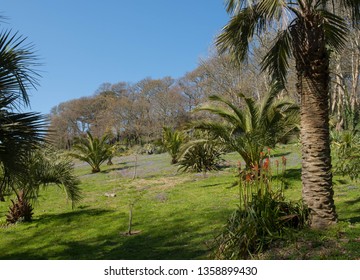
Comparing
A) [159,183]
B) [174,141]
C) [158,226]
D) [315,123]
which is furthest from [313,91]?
[174,141]

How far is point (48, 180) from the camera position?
10.4m

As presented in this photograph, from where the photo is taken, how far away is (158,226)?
27.2 ft

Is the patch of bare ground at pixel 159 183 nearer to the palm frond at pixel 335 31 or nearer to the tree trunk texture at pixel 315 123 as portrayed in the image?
the palm frond at pixel 335 31

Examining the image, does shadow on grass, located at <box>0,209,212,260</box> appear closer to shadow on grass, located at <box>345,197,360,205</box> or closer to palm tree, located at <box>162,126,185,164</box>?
shadow on grass, located at <box>345,197,360,205</box>

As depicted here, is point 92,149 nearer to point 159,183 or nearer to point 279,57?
point 159,183

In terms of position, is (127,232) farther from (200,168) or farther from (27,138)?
(200,168)

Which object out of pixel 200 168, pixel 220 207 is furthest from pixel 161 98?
pixel 220 207

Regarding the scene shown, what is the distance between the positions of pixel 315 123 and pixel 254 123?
6.77 meters

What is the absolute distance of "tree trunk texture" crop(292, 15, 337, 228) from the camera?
543 cm

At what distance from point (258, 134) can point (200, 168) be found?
5.73m

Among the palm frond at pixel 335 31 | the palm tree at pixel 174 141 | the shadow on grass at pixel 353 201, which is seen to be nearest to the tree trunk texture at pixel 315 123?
the palm frond at pixel 335 31

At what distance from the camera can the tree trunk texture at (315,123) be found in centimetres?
543

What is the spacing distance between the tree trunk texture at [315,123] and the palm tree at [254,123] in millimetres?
6135

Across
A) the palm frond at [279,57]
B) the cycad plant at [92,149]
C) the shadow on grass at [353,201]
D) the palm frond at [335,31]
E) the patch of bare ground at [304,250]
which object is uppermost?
the palm frond at [335,31]
